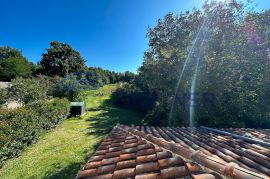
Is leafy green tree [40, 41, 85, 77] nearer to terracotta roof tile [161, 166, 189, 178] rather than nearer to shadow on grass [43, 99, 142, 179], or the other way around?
shadow on grass [43, 99, 142, 179]

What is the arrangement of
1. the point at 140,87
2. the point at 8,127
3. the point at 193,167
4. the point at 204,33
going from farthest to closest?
1. the point at 140,87
2. the point at 204,33
3. the point at 8,127
4. the point at 193,167

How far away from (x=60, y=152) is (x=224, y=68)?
39.6ft

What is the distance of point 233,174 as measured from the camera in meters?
2.00

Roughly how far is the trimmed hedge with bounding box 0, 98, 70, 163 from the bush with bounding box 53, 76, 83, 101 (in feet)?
32.1

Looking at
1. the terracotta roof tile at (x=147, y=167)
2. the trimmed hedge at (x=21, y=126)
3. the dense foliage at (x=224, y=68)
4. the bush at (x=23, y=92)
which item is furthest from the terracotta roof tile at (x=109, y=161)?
the bush at (x=23, y=92)

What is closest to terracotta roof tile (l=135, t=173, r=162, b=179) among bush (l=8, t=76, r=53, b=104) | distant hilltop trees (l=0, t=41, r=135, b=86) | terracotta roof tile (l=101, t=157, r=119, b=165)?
terracotta roof tile (l=101, t=157, r=119, b=165)

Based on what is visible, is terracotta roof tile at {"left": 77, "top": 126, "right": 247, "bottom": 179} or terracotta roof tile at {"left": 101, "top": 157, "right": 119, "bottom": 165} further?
terracotta roof tile at {"left": 101, "top": 157, "right": 119, "bottom": 165}

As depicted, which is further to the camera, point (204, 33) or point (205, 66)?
point (204, 33)

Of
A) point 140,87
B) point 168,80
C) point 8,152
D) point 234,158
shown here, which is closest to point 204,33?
point 168,80

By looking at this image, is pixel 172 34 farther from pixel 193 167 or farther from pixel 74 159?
pixel 193 167

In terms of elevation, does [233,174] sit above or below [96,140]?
above

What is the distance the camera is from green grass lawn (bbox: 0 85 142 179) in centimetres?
959

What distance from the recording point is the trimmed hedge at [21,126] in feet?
32.9

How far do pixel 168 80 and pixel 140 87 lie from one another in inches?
574
